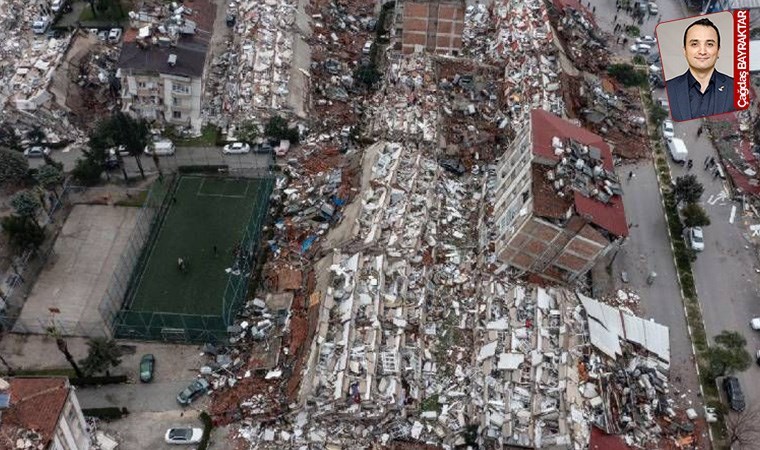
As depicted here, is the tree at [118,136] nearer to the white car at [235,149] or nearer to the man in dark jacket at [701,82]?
the white car at [235,149]

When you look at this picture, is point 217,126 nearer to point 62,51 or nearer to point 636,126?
point 62,51

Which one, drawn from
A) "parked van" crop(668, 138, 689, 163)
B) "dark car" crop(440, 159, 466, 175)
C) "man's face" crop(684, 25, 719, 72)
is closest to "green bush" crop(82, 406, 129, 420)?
"dark car" crop(440, 159, 466, 175)

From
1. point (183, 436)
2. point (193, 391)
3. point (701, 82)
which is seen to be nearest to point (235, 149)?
point (193, 391)

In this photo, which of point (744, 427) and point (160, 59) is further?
point (160, 59)

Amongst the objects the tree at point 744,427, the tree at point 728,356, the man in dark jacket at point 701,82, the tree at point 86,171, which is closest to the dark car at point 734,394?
the tree at point 744,427

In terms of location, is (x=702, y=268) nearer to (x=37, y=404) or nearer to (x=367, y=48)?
(x=367, y=48)

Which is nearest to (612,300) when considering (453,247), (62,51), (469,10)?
(453,247)

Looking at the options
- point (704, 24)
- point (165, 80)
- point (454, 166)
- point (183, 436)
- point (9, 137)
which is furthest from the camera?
point (165, 80)
